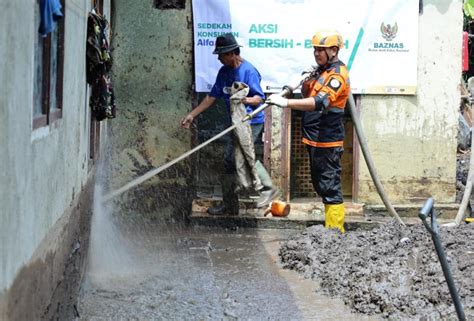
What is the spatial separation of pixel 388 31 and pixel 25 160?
7.65 metres

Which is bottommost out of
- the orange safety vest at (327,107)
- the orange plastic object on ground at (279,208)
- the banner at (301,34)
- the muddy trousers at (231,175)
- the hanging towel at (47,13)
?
the orange plastic object on ground at (279,208)

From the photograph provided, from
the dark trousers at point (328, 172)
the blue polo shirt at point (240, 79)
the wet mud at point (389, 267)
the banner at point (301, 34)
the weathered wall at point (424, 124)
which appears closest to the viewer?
the wet mud at point (389, 267)

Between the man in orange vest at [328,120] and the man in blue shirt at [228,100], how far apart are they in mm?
787

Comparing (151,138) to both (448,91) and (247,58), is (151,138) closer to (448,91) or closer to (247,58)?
(247,58)

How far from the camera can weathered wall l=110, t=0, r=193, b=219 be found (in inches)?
408

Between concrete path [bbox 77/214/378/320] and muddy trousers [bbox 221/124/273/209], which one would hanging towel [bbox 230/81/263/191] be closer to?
muddy trousers [bbox 221/124/273/209]

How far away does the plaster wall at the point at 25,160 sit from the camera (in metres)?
3.09

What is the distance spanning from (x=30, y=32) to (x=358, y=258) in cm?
475

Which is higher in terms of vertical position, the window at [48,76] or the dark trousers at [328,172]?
the window at [48,76]

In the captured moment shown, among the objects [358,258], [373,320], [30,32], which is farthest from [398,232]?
[30,32]

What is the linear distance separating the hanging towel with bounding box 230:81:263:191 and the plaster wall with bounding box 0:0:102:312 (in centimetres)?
404

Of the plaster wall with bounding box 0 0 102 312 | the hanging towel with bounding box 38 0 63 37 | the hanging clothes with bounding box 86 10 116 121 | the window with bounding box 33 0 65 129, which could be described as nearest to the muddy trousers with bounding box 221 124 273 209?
the hanging clothes with bounding box 86 10 116 121

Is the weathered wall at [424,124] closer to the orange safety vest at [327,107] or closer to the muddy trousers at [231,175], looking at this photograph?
the muddy trousers at [231,175]

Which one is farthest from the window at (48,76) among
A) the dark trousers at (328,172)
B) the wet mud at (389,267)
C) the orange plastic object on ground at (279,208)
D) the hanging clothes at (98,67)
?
the orange plastic object on ground at (279,208)
